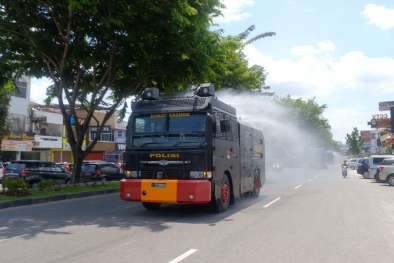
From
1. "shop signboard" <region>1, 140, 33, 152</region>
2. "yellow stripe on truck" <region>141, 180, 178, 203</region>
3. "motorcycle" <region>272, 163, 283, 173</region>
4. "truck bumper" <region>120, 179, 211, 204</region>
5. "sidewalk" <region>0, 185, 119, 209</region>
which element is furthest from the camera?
"motorcycle" <region>272, 163, 283, 173</region>

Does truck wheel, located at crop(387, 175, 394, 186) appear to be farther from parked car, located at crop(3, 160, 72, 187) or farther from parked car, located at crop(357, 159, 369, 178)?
parked car, located at crop(3, 160, 72, 187)

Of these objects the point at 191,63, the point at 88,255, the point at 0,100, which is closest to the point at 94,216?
the point at 88,255

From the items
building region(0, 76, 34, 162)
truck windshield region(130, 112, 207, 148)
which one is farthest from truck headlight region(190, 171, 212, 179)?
building region(0, 76, 34, 162)

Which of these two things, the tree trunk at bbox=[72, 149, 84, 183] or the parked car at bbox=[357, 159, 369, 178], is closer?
the tree trunk at bbox=[72, 149, 84, 183]

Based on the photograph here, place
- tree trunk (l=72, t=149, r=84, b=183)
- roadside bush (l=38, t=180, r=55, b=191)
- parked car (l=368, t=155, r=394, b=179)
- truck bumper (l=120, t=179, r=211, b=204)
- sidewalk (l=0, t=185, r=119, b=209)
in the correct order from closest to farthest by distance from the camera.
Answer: truck bumper (l=120, t=179, r=211, b=204) < sidewalk (l=0, t=185, r=119, b=209) < roadside bush (l=38, t=180, r=55, b=191) < tree trunk (l=72, t=149, r=84, b=183) < parked car (l=368, t=155, r=394, b=179)

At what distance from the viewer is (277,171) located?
157ft

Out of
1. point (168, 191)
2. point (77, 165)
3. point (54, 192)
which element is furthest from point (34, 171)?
point (168, 191)

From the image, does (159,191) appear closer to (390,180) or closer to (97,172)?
(97,172)

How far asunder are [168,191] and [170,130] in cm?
157

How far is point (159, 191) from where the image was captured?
35.0 ft

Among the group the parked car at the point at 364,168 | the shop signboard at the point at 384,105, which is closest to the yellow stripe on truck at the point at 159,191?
the parked car at the point at 364,168

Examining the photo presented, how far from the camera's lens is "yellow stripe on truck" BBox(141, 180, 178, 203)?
34.5ft

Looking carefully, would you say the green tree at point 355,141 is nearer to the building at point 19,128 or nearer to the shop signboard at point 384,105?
the shop signboard at point 384,105

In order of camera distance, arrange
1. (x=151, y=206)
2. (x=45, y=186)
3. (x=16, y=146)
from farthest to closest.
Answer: (x=16, y=146) → (x=45, y=186) → (x=151, y=206)
